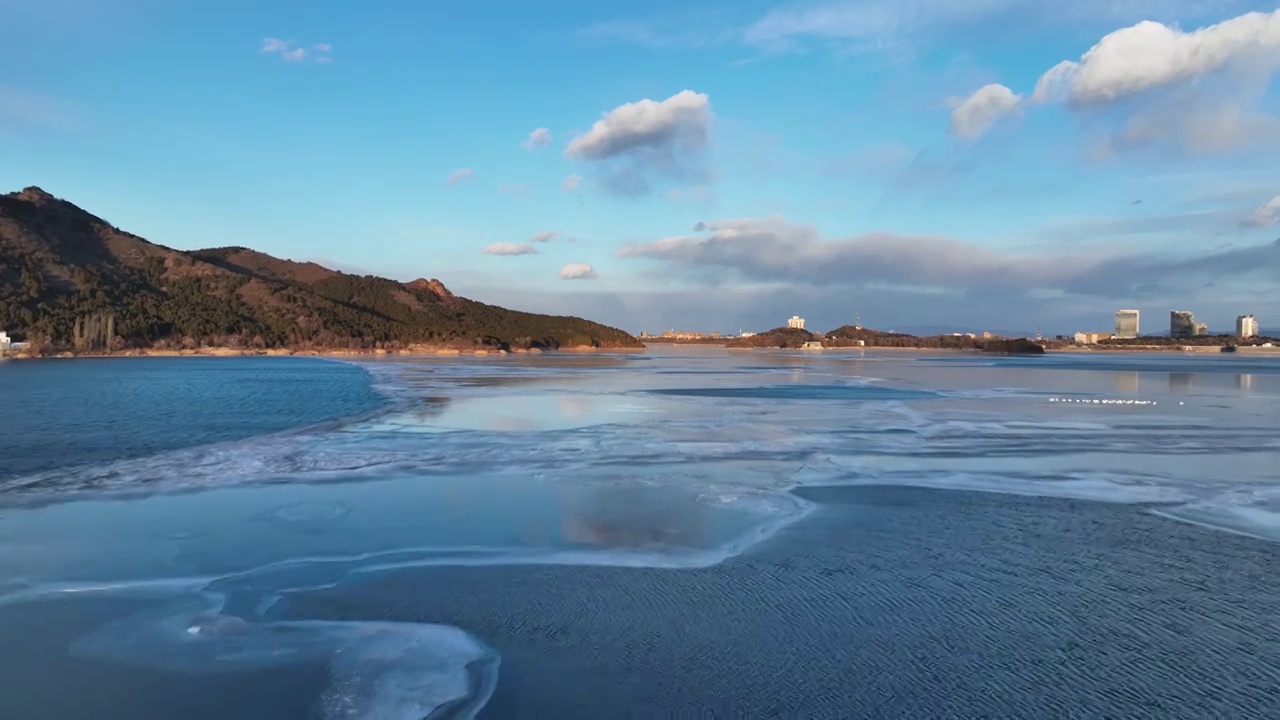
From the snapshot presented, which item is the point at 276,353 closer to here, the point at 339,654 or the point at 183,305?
the point at 183,305

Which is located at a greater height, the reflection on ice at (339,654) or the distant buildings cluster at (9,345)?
the distant buildings cluster at (9,345)

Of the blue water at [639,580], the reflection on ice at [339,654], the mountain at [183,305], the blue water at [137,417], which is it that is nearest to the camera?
the reflection on ice at [339,654]

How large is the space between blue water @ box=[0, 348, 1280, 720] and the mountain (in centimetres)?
11080

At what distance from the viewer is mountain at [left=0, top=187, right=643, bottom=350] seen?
106m

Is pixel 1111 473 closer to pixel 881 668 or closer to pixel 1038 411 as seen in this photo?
pixel 881 668

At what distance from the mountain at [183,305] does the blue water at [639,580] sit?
364 feet

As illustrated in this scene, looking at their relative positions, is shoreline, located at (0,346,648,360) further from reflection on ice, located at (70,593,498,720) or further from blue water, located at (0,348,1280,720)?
reflection on ice, located at (70,593,498,720)

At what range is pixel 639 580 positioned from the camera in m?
6.07

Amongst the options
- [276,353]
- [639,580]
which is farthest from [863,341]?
[639,580]

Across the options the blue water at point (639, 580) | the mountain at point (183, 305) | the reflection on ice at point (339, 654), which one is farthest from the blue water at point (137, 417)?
the mountain at point (183, 305)

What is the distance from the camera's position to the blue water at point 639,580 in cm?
412

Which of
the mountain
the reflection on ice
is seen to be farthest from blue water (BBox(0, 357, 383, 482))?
the mountain

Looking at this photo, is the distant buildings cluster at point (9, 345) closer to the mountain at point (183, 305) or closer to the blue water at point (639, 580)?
Result: the mountain at point (183, 305)

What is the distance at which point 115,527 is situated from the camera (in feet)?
25.4
